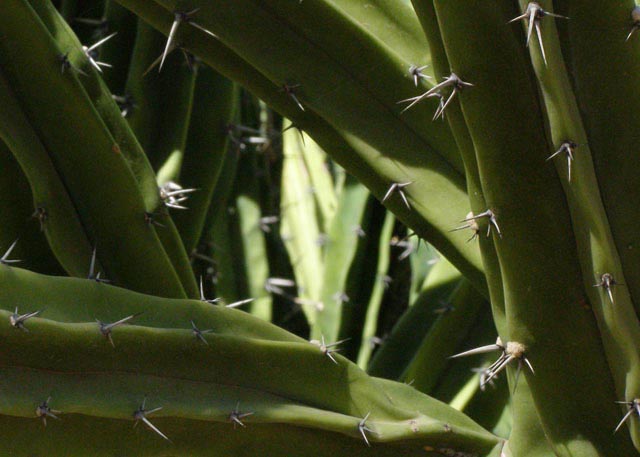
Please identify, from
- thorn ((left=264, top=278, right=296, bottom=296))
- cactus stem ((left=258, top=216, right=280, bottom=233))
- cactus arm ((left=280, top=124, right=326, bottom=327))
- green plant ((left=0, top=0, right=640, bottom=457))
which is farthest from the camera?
cactus arm ((left=280, top=124, right=326, bottom=327))

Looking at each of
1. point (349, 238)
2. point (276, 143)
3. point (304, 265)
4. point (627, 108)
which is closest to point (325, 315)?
point (349, 238)

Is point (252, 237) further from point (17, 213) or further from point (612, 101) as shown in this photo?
point (612, 101)

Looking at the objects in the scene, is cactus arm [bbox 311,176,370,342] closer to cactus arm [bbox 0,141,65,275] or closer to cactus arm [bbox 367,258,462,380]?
cactus arm [bbox 367,258,462,380]

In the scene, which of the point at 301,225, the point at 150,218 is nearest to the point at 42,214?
the point at 150,218

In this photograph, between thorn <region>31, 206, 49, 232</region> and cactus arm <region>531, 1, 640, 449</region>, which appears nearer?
cactus arm <region>531, 1, 640, 449</region>

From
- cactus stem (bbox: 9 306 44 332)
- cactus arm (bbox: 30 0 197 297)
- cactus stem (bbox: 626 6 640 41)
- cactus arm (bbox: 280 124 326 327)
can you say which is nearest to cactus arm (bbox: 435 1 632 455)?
cactus stem (bbox: 626 6 640 41)

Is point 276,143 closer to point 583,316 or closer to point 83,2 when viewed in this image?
point 83,2
